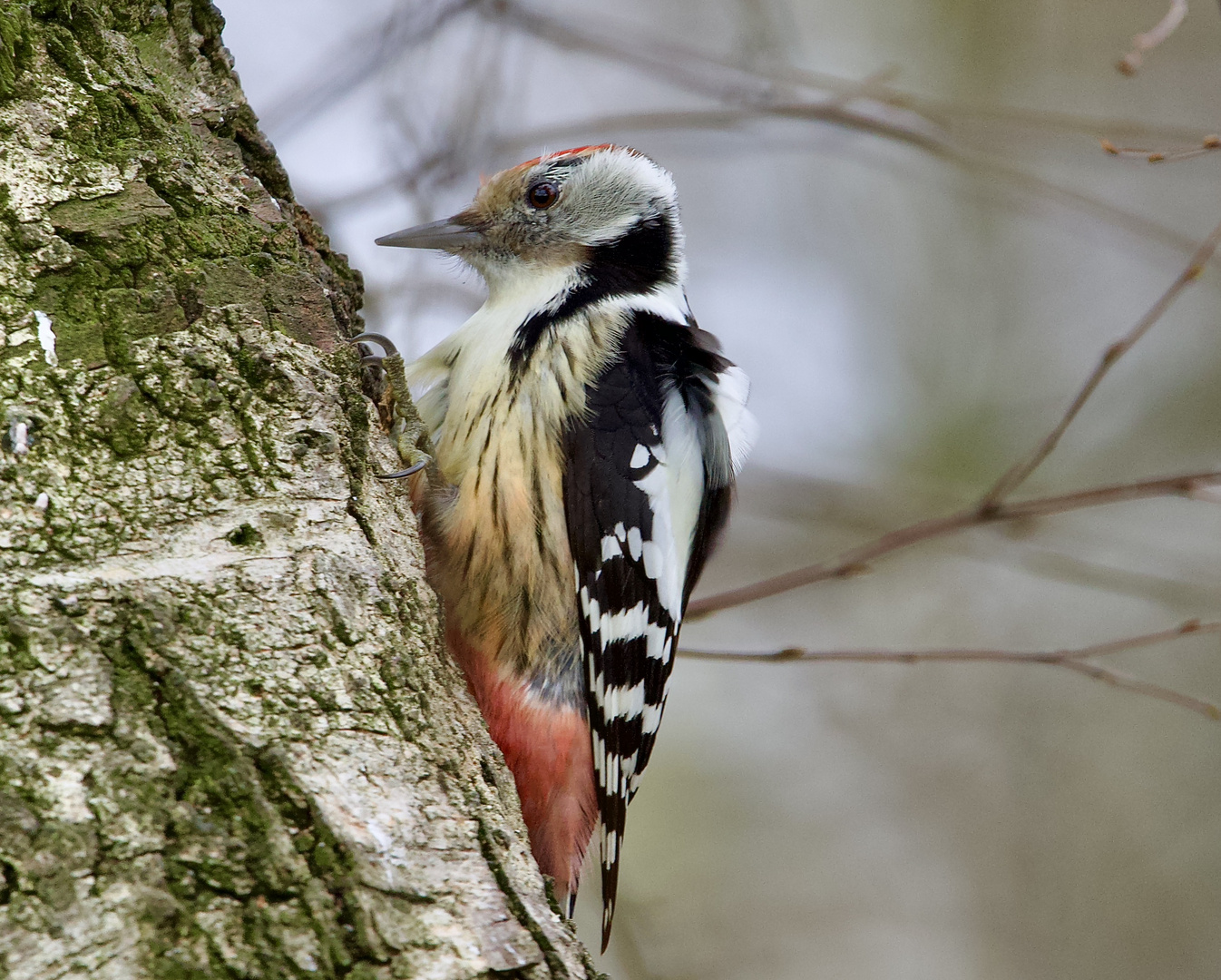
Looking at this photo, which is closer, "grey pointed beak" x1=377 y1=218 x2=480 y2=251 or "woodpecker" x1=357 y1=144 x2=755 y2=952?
"woodpecker" x1=357 y1=144 x2=755 y2=952

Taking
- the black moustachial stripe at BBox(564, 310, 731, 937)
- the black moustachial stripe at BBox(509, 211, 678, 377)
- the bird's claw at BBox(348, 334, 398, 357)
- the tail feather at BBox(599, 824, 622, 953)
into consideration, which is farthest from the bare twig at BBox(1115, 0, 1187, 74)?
the tail feather at BBox(599, 824, 622, 953)

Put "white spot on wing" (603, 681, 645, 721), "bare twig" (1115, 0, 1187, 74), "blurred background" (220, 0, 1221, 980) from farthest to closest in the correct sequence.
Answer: "blurred background" (220, 0, 1221, 980), "white spot on wing" (603, 681, 645, 721), "bare twig" (1115, 0, 1187, 74)

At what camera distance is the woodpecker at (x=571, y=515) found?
2.36 m

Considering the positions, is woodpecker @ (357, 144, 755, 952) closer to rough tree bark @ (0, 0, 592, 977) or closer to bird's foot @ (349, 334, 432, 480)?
bird's foot @ (349, 334, 432, 480)

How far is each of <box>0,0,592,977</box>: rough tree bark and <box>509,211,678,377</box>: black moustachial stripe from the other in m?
0.59

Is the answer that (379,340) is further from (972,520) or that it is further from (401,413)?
(972,520)

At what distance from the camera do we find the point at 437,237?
9.56 feet

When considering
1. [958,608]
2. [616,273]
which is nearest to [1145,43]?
[616,273]

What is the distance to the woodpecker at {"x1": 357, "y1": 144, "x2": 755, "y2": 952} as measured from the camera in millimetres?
2355

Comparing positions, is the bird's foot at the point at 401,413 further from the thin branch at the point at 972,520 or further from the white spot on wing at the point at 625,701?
the thin branch at the point at 972,520

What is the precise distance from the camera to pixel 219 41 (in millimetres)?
2135

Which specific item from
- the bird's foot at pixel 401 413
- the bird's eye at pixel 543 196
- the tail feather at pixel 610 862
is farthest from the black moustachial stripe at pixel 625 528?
the bird's eye at pixel 543 196

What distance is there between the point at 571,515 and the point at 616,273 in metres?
0.76

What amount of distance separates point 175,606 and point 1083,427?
226 inches
